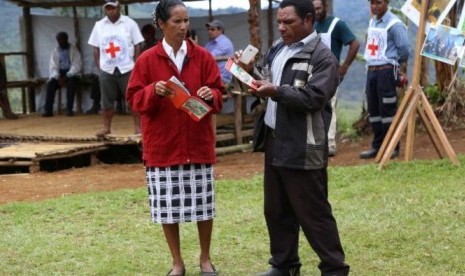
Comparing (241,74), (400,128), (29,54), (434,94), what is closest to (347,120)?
(434,94)

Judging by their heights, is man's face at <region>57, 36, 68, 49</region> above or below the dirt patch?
above

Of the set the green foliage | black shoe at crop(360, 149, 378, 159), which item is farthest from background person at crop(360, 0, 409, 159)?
the green foliage

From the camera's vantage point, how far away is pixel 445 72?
39.9 ft

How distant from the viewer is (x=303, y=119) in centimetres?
458

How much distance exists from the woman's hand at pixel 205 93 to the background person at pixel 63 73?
10.8 metres

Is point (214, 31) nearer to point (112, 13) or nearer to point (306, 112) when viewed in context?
point (112, 13)

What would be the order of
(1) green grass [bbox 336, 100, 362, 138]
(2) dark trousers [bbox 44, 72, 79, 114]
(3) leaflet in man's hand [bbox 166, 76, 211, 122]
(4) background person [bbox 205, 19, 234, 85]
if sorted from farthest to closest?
1. (2) dark trousers [bbox 44, 72, 79, 114]
2. (1) green grass [bbox 336, 100, 362, 138]
3. (4) background person [bbox 205, 19, 234, 85]
4. (3) leaflet in man's hand [bbox 166, 76, 211, 122]

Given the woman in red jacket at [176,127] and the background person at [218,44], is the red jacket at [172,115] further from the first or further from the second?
the background person at [218,44]

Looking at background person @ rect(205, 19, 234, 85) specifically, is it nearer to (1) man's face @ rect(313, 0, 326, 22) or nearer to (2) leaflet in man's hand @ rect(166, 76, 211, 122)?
(1) man's face @ rect(313, 0, 326, 22)

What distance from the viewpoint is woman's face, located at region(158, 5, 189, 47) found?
488cm

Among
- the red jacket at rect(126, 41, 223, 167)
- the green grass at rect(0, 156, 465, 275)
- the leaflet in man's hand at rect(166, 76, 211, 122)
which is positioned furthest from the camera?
the green grass at rect(0, 156, 465, 275)

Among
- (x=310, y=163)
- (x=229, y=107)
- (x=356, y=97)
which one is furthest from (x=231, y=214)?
(x=356, y=97)

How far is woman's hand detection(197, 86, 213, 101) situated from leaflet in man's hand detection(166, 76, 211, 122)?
57mm

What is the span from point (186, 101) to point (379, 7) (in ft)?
16.0
